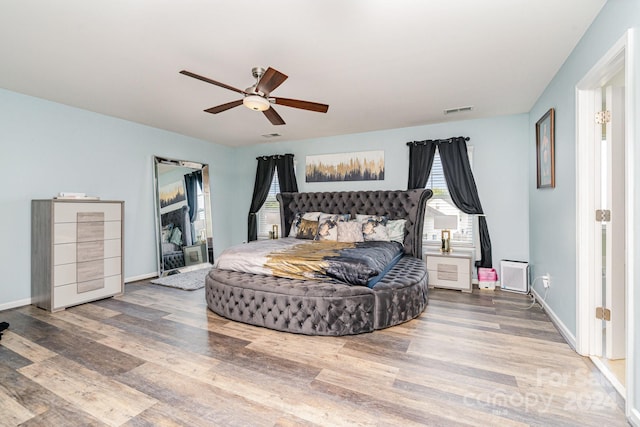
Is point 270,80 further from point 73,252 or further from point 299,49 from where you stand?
point 73,252

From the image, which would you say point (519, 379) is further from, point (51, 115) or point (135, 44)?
point (51, 115)

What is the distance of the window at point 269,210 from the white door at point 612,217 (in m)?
5.01

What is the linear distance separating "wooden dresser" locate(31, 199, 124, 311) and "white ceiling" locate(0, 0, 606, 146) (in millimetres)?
1459

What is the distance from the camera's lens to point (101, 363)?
7.59 feet

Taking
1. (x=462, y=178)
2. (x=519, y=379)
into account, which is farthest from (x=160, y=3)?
(x=462, y=178)

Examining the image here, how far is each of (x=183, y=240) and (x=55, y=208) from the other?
7.16ft

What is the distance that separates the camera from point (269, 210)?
252 inches

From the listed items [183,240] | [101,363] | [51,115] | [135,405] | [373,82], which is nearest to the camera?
[135,405]

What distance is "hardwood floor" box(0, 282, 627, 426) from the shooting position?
1.73 metres

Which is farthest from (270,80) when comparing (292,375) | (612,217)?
(612,217)

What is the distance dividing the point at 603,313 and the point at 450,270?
2.03 meters

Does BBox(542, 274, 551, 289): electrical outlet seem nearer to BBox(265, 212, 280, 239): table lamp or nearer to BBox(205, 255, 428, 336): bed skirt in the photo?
BBox(205, 255, 428, 336): bed skirt

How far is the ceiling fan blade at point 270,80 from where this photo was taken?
2.32 meters

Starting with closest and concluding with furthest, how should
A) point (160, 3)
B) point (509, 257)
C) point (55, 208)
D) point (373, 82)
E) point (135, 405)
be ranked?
point (135, 405) → point (160, 3) → point (373, 82) → point (55, 208) → point (509, 257)
